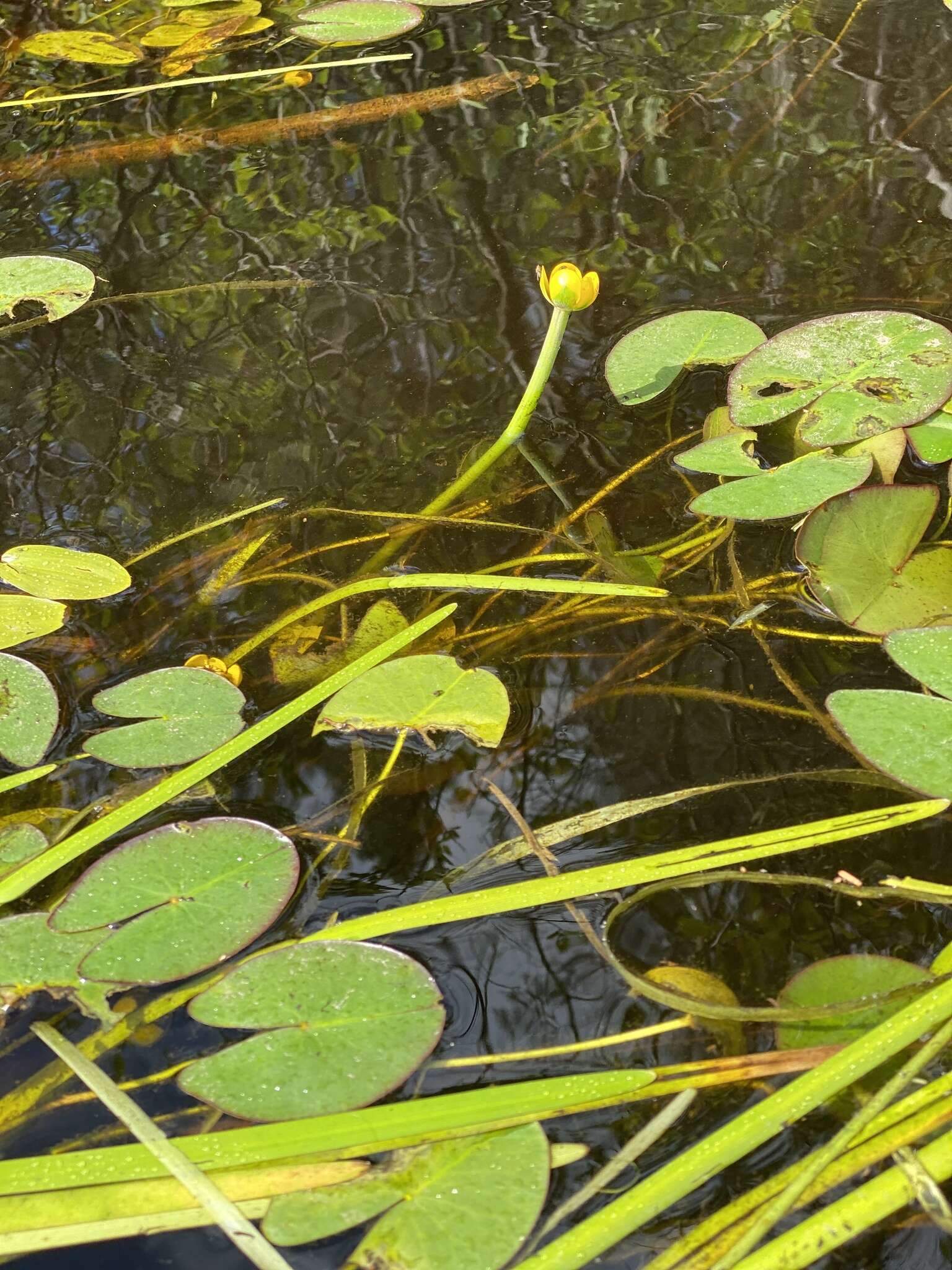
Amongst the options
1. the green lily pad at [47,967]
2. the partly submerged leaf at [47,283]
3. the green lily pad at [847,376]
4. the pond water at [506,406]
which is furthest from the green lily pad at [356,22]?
the green lily pad at [47,967]

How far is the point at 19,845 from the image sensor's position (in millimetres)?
947

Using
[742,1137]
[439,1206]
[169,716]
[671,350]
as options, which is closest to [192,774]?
[169,716]

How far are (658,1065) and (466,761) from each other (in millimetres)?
349

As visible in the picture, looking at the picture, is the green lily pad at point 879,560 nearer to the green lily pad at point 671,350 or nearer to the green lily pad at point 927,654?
the green lily pad at point 927,654

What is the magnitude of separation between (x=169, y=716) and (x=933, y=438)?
3.17ft

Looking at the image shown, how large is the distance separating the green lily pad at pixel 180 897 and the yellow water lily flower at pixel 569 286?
771mm

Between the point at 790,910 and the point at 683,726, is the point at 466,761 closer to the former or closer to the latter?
the point at 683,726

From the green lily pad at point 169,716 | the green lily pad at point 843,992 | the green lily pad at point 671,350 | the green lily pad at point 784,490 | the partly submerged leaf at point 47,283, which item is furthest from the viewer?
the partly submerged leaf at point 47,283

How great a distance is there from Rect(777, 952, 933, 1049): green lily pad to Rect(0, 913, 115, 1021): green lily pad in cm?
55

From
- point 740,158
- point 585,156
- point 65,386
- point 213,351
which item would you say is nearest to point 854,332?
point 740,158

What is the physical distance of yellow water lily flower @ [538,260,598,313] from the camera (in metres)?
1.27

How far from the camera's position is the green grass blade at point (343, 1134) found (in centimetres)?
71

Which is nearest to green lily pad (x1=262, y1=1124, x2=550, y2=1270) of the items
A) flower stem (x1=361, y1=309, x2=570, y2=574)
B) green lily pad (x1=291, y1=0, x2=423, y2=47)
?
flower stem (x1=361, y1=309, x2=570, y2=574)

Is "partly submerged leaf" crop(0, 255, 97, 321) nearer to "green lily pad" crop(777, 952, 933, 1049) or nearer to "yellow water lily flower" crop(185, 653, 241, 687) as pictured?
"yellow water lily flower" crop(185, 653, 241, 687)
